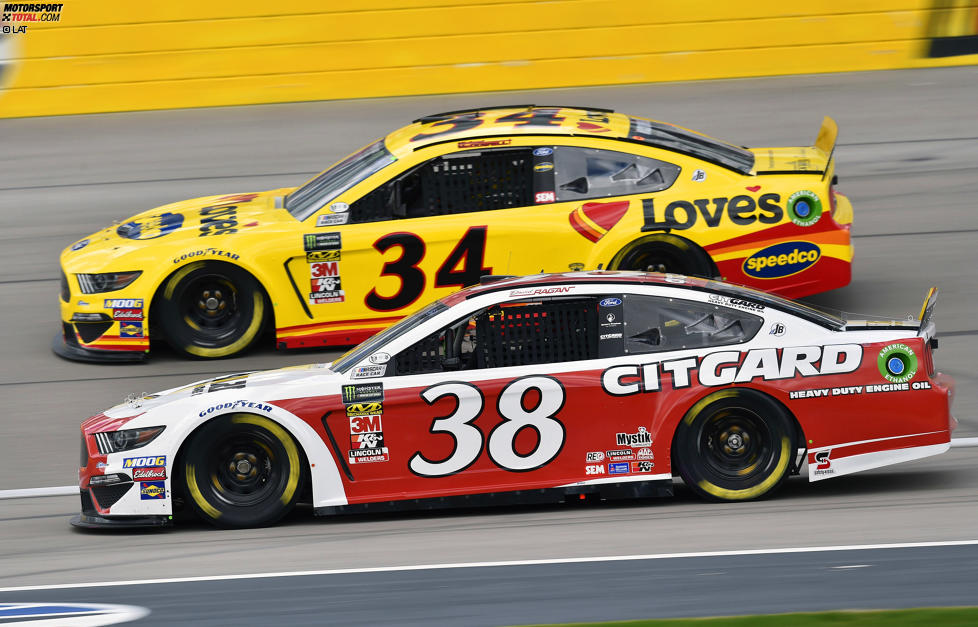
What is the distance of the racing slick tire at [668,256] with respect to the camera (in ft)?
30.2

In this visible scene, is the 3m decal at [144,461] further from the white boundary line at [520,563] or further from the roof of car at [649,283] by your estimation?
the roof of car at [649,283]

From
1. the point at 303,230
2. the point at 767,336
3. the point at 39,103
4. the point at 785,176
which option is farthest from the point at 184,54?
the point at 767,336

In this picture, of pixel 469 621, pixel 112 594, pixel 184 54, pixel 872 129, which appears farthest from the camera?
pixel 184 54

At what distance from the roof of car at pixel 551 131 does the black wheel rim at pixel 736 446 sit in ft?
10.7

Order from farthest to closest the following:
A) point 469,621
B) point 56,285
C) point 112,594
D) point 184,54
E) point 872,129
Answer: point 184,54 < point 872,129 < point 56,285 < point 112,594 < point 469,621

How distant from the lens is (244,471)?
673cm

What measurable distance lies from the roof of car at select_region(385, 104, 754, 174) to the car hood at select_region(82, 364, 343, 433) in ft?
9.30

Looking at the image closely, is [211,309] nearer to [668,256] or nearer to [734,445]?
[668,256]

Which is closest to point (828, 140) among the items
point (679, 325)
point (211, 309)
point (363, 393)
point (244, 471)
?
point (679, 325)

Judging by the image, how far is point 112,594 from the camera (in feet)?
19.4

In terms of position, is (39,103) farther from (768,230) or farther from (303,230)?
(768,230)

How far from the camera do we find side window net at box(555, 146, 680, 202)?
9.34 meters

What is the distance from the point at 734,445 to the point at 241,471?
8.19ft

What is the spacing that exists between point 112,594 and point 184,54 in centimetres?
1191
